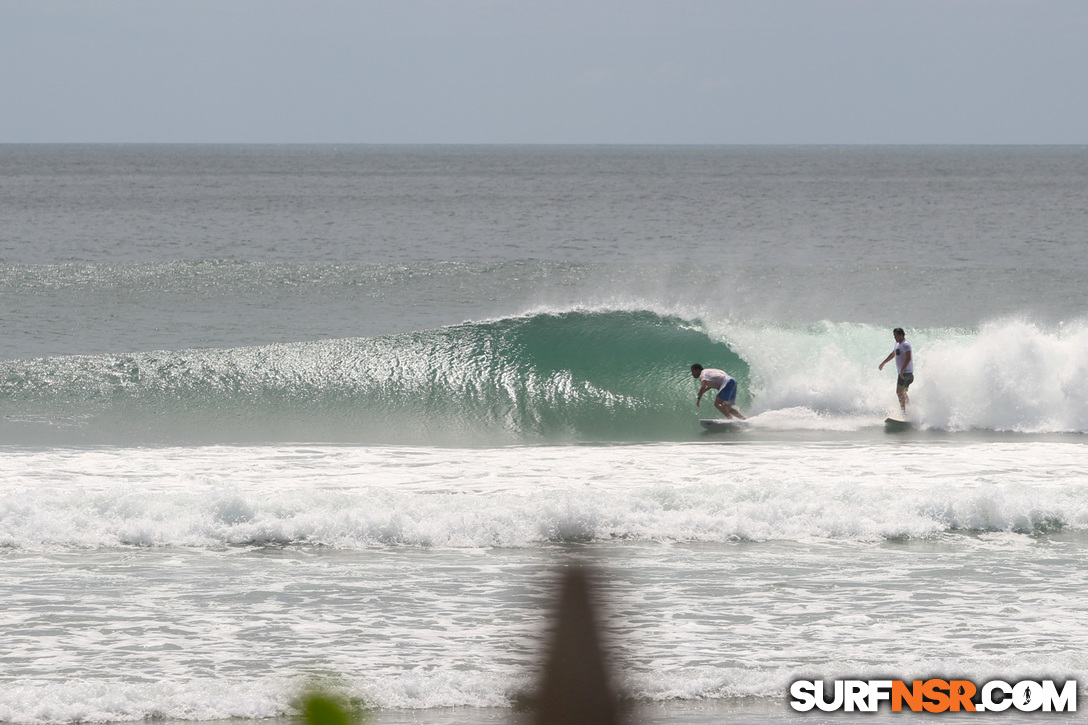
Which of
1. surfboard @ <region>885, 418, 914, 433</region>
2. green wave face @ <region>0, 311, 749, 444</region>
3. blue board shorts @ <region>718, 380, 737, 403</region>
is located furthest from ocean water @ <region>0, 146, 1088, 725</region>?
blue board shorts @ <region>718, 380, 737, 403</region>

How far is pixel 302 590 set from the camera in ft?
29.3

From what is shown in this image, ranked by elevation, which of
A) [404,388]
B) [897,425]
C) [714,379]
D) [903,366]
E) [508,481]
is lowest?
[508,481]

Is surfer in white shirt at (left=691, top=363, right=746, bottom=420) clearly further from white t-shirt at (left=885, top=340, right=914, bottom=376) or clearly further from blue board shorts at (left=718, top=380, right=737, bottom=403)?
white t-shirt at (left=885, top=340, right=914, bottom=376)

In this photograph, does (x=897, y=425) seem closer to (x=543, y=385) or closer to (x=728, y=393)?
(x=728, y=393)

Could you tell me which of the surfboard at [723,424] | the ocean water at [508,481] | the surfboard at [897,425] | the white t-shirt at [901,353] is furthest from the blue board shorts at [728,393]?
the white t-shirt at [901,353]

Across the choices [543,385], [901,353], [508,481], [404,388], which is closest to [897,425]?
[901,353]

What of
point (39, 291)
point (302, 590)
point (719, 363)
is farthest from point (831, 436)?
point (39, 291)

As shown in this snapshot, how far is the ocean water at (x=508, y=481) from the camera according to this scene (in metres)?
7.21

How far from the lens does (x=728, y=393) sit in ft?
55.8

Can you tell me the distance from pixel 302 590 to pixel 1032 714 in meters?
5.24

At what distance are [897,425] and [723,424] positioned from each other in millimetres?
2679

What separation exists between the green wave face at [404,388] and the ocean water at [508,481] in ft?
0.26

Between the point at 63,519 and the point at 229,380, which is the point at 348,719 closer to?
the point at 63,519

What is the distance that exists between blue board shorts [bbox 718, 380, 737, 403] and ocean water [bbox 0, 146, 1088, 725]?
498 mm
